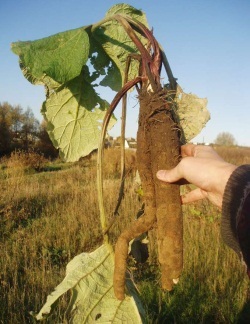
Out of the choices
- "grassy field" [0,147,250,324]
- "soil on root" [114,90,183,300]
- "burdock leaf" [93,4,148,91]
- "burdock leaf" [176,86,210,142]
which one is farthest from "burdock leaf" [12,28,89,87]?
"grassy field" [0,147,250,324]

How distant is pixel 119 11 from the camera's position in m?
A: 1.48

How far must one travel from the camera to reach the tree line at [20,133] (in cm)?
2292

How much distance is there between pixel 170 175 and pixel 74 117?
2.24 ft

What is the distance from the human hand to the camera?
128 centimetres

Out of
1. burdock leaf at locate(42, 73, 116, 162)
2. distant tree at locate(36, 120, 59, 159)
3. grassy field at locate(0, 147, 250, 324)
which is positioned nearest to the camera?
burdock leaf at locate(42, 73, 116, 162)

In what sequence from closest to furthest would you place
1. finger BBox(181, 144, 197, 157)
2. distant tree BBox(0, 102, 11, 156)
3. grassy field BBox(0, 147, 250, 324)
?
finger BBox(181, 144, 197, 157)
grassy field BBox(0, 147, 250, 324)
distant tree BBox(0, 102, 11, 156)

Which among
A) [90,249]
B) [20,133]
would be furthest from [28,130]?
[90,249]

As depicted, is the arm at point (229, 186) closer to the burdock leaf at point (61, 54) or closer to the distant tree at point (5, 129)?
the burdock leaf at point (61, 54)

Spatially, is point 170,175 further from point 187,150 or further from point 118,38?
point 118,38

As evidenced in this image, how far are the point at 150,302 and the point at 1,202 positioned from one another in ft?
16.4

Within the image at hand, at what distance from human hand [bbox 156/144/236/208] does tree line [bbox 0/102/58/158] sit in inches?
862

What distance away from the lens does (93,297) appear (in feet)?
4.36

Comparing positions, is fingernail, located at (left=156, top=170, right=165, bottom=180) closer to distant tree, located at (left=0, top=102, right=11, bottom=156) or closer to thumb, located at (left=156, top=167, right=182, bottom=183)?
thumb, located at (left=156, top=167, right=182, bottom=183)

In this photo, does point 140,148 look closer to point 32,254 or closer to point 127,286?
point 127,286
